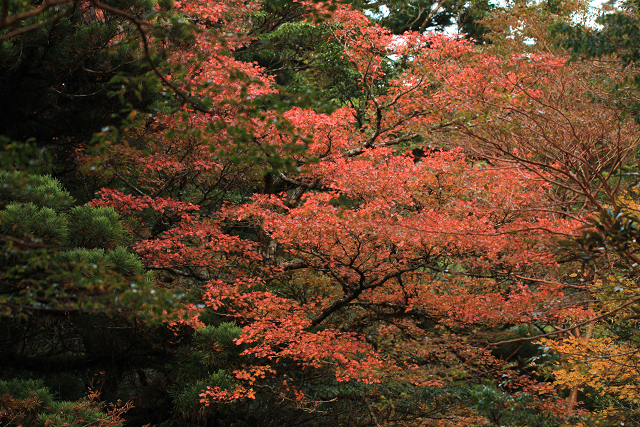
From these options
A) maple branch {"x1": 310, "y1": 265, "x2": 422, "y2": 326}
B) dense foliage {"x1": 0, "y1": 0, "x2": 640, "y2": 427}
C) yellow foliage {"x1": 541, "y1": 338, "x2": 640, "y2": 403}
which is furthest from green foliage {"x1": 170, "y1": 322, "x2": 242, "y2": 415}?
yellow foliage {"x1": 541, "y1": 338, "x2": 640, "y2": 403}

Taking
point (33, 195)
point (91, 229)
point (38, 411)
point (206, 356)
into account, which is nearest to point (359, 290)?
point (206, 356)

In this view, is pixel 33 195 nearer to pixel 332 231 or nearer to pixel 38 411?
pixel 38 411

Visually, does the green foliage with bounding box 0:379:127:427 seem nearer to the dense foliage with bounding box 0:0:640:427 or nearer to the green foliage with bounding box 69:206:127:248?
the dense foliage with bounding box 0:0:640:427

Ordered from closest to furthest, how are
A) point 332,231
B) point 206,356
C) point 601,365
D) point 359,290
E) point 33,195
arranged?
1. point 33,195
2. point 601,365
3. point 206,356
4. point 332,231
5. point 359,290

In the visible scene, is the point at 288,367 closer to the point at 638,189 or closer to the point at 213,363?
the point at 213,363

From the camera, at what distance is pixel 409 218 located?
7598 millimetres

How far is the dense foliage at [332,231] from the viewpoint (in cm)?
530

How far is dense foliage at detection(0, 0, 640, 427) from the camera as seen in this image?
17.4ft

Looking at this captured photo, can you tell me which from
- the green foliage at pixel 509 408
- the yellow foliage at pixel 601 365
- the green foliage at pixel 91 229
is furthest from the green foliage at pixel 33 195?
the green foliage at pixel 509 408

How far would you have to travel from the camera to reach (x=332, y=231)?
7.51 meters

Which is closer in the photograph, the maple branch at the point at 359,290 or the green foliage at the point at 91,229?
the green foliage at the point at 91,229

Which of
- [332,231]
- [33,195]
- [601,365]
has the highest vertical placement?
[33,195]

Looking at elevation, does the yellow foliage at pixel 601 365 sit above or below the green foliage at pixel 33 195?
below

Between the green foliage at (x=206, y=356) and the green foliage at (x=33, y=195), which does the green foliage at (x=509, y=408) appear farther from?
the green foliage at (x=33, y=195)
